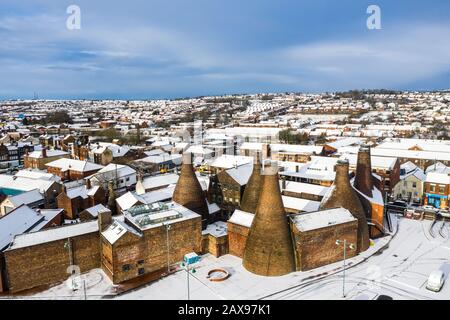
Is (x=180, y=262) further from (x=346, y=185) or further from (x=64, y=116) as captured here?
(x=64, y=116)

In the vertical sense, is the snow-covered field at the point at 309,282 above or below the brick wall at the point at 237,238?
below

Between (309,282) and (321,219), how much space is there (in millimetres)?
5215

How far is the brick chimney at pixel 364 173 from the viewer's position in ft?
115

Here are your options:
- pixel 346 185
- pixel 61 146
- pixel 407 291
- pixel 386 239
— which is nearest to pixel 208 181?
pixel 346 185

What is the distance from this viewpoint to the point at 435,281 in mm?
24250

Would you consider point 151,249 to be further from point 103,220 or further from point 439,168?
point 439,168

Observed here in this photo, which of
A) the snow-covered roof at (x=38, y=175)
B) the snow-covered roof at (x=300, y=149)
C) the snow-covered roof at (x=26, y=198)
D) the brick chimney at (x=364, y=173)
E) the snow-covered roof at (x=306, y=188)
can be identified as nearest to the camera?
the brick chimney at (x=364, y=173)

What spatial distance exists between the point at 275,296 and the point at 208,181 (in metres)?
21.2

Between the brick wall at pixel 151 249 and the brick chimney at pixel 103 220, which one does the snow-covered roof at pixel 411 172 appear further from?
the brick chimney at pixel 103 220

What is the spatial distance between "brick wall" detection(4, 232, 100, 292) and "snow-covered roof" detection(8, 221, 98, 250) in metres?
0.33

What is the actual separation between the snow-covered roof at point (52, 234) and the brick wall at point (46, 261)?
328 millimetres

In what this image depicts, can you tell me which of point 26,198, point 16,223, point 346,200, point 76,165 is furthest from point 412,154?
point 16,223

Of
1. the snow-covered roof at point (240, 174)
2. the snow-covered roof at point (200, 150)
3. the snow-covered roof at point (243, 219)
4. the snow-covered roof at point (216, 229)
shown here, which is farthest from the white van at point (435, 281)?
Answer: the snow-covered roof at point (200, 150)

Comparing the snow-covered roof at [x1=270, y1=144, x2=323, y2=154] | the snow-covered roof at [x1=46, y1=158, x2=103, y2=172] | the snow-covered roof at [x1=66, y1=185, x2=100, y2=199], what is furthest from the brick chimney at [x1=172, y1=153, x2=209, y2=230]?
the snow-covered roof at [x1=270, y1=144, x2=323, y2=154]
